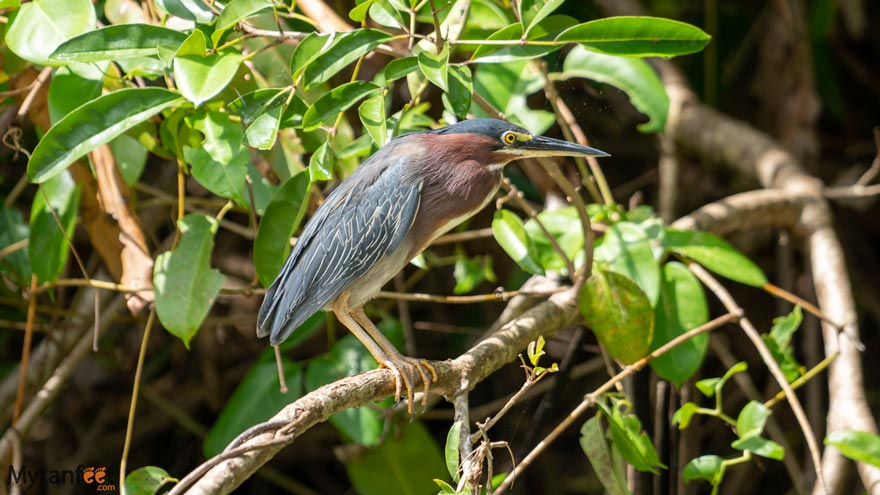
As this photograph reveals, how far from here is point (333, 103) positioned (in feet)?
5.68

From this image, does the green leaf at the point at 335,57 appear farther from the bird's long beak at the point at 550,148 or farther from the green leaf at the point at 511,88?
the green leaf at the point at 511,88

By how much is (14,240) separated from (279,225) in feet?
3.78

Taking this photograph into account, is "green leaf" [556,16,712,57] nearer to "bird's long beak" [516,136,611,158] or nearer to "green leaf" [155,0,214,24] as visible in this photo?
"bird's long beak" [516,136,611,158]

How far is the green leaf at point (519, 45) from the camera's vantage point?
5.74 feet

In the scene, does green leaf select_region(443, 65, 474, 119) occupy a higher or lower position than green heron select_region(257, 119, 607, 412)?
higher

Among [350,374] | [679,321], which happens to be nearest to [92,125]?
[350,374]

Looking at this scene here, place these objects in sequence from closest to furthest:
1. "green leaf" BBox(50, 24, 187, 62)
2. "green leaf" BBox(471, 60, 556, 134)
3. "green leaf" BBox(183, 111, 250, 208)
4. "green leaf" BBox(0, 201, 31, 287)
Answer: "green leaf" BBox(50, 24, 187, 62)
"green leaf" BBox(183, 111, 250, 208)
"green leaf" BBox(471, 60, 556, 134)
"green leaf" BBox(0, 201, 31, 287)

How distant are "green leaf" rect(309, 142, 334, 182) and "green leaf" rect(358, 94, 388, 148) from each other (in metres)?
0.11

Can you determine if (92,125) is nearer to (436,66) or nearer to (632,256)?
(436,66)

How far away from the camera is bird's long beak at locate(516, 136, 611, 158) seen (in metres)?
2.04

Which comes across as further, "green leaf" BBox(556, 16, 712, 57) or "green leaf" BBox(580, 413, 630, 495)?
"green leaf" BBox(580, 413, 630, 495)

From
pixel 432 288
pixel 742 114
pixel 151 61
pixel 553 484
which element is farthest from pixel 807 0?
pixel 151 61

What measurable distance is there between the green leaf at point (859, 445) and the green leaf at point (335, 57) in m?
1.19

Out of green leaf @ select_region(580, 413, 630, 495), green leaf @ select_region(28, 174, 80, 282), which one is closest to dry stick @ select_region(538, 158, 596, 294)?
green leaf @ select_region(580, 413, 630, 495)
